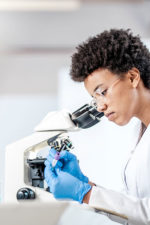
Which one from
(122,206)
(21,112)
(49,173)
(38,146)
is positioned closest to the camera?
(122,206)

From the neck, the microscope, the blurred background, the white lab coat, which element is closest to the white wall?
the blurred background

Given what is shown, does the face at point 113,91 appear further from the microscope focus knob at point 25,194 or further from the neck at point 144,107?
the microscope focus knob at point 25,194

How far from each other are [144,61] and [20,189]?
86 cm

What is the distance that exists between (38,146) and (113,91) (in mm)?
462

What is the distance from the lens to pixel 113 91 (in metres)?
1.45

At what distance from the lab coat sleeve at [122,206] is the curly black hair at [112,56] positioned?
0.56 meters

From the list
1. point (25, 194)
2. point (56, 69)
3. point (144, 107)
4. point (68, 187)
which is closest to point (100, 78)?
point (144, 107)

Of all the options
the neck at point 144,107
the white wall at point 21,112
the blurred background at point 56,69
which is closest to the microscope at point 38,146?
the neck at point 144,107

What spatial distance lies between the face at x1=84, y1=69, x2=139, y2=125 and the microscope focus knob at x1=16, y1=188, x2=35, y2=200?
1.65 feet

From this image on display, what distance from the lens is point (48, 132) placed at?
148 cm

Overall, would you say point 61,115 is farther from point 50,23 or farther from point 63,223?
point 50,23

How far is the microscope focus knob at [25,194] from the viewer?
55.3 inches

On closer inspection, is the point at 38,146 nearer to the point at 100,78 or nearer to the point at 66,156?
the point at 66,156

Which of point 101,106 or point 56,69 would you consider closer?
point 101,106
